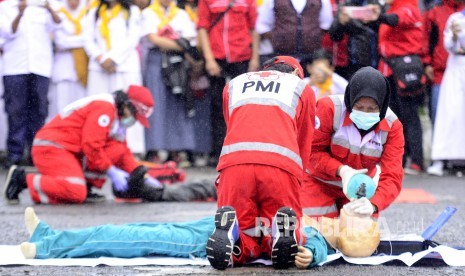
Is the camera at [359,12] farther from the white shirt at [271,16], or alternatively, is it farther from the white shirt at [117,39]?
the white shirt at [117,39]

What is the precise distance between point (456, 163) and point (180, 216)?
4395mm

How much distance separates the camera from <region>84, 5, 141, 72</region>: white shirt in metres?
11.3

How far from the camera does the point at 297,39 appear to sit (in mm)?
10500

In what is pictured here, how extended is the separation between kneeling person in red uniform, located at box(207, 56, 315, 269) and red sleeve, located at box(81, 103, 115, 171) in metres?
3.09

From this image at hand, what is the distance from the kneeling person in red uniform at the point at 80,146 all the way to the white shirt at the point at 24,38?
2.38 meters

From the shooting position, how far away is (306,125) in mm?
5777

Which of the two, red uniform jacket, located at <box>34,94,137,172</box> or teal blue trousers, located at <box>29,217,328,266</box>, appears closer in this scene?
teal blue trousers, located at <box>29,217,328,266</box>

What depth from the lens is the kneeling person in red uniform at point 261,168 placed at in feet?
17.4

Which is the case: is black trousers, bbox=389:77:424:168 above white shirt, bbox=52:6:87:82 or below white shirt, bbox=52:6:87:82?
below

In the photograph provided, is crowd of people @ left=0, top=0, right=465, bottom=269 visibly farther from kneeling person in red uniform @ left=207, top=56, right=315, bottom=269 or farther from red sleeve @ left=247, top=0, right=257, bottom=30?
kneeling person in red uniform @ left=207, top=56, right=315, bottom=269

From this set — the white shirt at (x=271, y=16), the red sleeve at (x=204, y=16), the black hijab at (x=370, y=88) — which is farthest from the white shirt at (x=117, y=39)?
the black hijab at (x=370, y=88)

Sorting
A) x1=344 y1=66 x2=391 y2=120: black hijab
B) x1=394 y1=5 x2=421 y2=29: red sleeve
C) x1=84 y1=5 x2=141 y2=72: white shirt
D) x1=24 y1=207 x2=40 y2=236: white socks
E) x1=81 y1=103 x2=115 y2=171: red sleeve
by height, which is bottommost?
x1=24 y1=207 x2=40 y2=236: white socks

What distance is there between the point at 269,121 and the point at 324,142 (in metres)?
0.89

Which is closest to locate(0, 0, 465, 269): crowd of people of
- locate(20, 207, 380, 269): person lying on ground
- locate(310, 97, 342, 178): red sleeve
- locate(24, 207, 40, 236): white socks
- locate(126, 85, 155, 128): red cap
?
locate(126, 85, 155, 128): red cap
